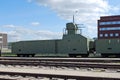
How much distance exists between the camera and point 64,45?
143 ft

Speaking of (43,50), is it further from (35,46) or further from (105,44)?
(105,44)

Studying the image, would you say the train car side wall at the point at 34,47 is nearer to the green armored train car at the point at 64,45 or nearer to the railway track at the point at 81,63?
the green armored train car at the point at 64,45

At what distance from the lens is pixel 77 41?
4269 cm

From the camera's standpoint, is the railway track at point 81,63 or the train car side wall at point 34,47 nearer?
the railway track at point 81,63

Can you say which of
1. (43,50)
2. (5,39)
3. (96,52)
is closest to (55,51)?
(43,50)

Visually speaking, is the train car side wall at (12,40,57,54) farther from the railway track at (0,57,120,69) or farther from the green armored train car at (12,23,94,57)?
the railway track at (0,57,120,69)

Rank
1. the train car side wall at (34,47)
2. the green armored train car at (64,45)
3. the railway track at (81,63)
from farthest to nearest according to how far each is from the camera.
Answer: the train car side wall at (34,47), the green armored train car at (64,45), the railway track at (81,63)

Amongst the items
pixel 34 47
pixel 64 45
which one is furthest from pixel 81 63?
pixel 34 47

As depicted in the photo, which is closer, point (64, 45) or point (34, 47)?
point (64, 45)

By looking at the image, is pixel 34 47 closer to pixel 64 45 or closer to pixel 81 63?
pixel 64 45

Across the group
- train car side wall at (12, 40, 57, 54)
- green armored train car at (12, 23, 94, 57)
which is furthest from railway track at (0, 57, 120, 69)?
train car side wall at (12, 40, 57, 54)

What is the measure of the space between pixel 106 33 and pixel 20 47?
233ft

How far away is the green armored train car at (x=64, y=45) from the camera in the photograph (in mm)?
42312

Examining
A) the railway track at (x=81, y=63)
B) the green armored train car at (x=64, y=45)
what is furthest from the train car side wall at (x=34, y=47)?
the railway track at (x=81, y=63)
